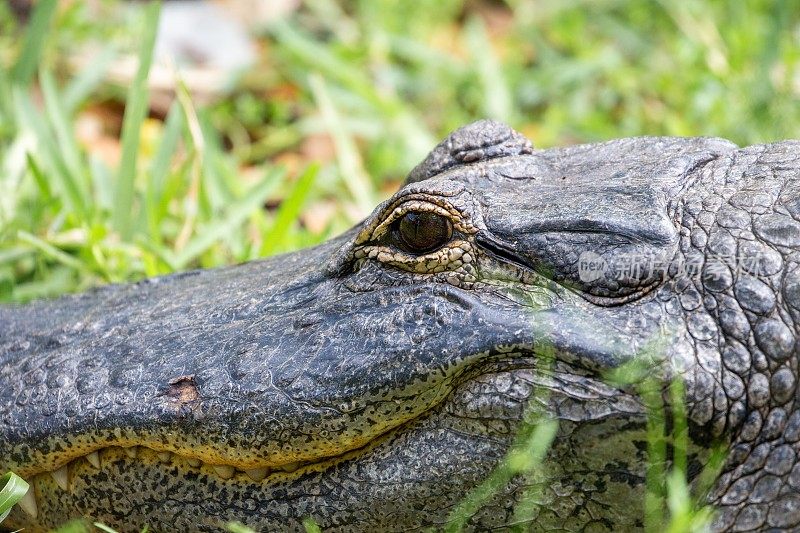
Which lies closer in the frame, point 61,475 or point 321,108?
point 61,475

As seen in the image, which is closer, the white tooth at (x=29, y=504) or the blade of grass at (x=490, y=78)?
the white tooth at (x=29, y=504)

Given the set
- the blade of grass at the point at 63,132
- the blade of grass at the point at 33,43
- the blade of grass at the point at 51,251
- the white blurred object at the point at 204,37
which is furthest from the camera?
the white blurred object at the point at 204,37

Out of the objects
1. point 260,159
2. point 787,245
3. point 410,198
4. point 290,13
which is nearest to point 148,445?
point 410,198

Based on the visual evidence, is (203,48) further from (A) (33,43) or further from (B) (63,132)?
(B) (63,132)

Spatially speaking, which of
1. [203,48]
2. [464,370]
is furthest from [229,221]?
[203,48]

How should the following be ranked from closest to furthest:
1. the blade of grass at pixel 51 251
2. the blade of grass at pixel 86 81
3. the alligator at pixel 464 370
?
the alligator at pixel 464 370
the blade of grass at pixel 51 251
the blade of grass at pixel 86 81

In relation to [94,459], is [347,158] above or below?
above

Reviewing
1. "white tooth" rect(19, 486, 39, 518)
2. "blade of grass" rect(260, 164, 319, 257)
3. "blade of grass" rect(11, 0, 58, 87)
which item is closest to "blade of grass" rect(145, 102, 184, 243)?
"blade of grass" rect(260, 164, 319, 257)

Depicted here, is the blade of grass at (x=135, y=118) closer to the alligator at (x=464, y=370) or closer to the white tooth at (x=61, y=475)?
the alligator at (x=464, y=370)

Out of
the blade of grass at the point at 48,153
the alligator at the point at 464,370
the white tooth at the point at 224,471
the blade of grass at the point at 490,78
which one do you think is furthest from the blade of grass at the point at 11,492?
the blade of grass at the point at 490,78
